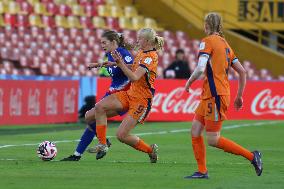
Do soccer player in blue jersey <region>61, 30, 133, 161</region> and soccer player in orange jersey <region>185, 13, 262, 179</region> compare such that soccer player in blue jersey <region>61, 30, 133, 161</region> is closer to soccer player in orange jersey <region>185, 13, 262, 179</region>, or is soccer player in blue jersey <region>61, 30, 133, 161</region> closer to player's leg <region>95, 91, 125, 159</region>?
player's leg <region>95, 91, 125, 159</region>

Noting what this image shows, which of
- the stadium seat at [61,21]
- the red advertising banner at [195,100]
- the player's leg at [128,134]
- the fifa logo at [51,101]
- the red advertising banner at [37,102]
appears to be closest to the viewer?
the player's leg at [128,134]

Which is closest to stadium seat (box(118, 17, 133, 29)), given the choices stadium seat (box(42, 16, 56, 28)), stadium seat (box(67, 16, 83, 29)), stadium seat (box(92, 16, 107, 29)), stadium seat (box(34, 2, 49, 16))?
stadium seat (box(92, 16, 107, 29))

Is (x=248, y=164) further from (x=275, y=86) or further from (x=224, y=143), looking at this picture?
(x=275, y=86)

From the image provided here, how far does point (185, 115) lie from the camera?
27.9 metres

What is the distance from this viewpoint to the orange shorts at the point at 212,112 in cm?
1145

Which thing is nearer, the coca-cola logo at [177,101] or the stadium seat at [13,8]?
the coca-cola logo at [177,101]

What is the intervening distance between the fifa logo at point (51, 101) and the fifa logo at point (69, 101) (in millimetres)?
477

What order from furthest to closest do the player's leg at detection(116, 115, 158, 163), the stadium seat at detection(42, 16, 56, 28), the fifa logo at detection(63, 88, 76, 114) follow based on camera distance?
the stadium seat at detection(42, 16, 56, 28)
the fifa logo at detection(63, 88, 76, 114)
the player's leg at detection(116, 115, 158, 163)

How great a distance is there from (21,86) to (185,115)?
5.51 m

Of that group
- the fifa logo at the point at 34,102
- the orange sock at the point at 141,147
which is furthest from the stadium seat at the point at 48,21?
the orange sock at the point at 141,147

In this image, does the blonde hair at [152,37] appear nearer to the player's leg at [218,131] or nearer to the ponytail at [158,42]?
the ponytail at [158,42]

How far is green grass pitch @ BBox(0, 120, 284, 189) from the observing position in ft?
36.1

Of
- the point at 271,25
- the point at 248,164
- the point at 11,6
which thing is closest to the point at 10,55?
the point at 11,6

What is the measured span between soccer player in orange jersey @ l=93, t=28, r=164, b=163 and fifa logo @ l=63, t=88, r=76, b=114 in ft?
38.8
